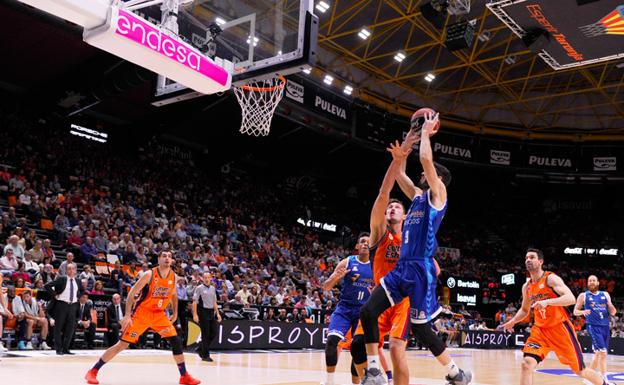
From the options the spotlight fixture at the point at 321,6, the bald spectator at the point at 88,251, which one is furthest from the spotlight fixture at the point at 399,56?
the bald spectator at the point at 88,251

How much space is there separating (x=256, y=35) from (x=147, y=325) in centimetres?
485

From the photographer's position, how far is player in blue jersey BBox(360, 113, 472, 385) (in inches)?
202

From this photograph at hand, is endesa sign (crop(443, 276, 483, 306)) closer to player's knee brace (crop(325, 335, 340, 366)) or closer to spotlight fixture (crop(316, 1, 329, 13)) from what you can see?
spotlight fixture (crop(316, 1, 329, 13))

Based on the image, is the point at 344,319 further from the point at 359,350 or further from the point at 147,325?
the point at 147,325

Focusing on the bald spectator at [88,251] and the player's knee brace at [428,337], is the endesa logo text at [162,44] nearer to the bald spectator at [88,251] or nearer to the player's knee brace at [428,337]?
the player's knee brace at [428,337]

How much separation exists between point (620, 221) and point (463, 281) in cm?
1310

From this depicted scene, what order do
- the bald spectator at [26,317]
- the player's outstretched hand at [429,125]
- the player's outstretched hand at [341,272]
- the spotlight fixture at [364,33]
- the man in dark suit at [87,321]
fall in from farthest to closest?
1. the spotlight fixture at [364,33]
2. the man in dark suit at [87,321]
3. the bald spectator at [26,317]
4. the player's outstretched hand at [341,272]
5. the player's outstretched hand at [429,125]

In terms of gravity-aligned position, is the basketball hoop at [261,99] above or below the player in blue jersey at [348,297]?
above

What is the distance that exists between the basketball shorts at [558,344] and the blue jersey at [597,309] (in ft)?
17.9

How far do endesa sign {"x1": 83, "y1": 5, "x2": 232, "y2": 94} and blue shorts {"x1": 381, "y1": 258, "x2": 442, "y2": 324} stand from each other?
12.0 ft

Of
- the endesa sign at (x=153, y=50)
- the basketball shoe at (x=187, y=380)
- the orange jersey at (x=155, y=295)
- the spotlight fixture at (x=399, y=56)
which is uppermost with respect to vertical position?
the spotlight fixture at (x=399, y=56)

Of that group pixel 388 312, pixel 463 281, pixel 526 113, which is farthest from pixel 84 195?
pixel 526 113

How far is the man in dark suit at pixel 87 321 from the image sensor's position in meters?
13.9

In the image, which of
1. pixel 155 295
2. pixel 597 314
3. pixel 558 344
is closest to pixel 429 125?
pixel 558 344
